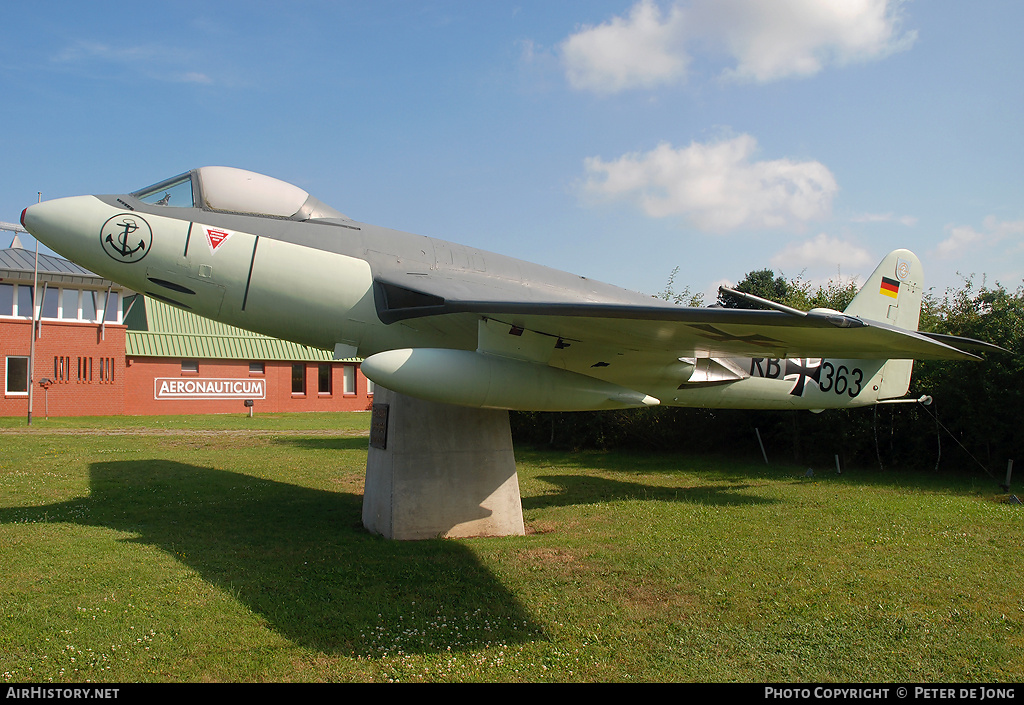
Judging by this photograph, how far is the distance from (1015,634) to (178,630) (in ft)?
22.1

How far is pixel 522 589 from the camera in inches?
244

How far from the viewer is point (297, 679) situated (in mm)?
4312

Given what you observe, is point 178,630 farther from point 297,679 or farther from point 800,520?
point 800,520

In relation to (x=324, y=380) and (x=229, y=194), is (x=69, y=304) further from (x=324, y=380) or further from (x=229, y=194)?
(x=229, y=194)

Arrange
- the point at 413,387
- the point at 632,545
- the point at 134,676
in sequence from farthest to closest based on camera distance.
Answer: the point at 632,545
the point at 413,387
the point at 134,676

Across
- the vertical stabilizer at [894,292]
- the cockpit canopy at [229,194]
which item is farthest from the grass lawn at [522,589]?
the cockpit canopy at [229,194]

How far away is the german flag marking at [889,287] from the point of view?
11.6 metres

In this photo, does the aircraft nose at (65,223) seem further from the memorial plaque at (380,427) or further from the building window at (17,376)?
the building window at (17,376)

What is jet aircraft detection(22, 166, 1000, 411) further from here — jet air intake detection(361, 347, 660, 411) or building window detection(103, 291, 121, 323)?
building window detection(103, 291, 121, 323)

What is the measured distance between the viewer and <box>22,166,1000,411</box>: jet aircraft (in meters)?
6.57

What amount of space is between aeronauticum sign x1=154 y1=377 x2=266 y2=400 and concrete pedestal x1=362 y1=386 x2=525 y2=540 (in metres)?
27.9

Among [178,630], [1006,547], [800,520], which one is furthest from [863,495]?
[178,630]

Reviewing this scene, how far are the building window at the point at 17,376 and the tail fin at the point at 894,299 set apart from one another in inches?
1243

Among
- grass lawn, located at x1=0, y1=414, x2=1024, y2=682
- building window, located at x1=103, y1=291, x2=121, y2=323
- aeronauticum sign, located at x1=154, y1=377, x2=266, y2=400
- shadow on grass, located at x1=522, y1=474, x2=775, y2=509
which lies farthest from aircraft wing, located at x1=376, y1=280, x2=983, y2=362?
aeronauticum sign, located at x1=154, y1=377, x2=266, y2=400
